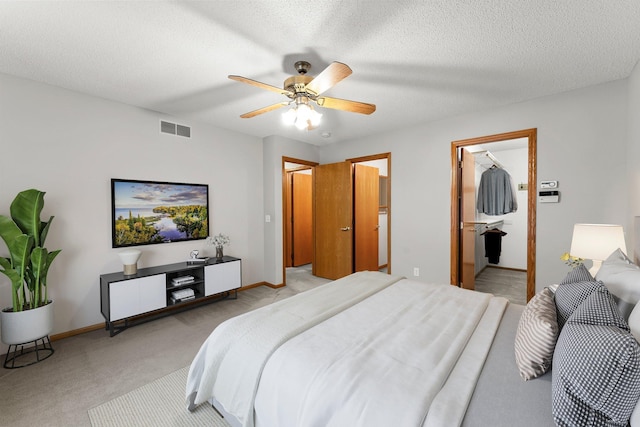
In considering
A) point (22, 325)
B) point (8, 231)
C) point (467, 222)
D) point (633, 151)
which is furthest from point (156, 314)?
point (633, 151)

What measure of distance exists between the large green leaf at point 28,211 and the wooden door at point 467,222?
460 cm

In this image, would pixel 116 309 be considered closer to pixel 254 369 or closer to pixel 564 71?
pixel 254 369

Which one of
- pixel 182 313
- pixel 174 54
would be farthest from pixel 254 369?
pixel 182 313

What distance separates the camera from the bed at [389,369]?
0.91 m

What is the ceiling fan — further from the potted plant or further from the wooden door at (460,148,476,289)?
the potted plant

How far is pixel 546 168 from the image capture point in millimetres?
2971

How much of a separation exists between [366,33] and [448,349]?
6.61 feet

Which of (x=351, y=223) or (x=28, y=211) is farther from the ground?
(x=28, y=211)

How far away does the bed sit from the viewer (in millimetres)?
909

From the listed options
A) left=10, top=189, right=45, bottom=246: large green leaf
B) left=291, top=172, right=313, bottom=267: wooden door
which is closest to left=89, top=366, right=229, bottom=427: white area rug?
left=10, top=189, right=45, bottom=246: large green leaf

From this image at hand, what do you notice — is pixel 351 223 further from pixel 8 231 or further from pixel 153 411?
pixel 8 231

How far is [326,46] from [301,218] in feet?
14.1

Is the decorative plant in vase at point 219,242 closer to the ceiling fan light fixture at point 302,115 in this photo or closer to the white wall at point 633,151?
the ceiling fan light fixture at point 302,115

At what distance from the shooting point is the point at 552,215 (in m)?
2.96
